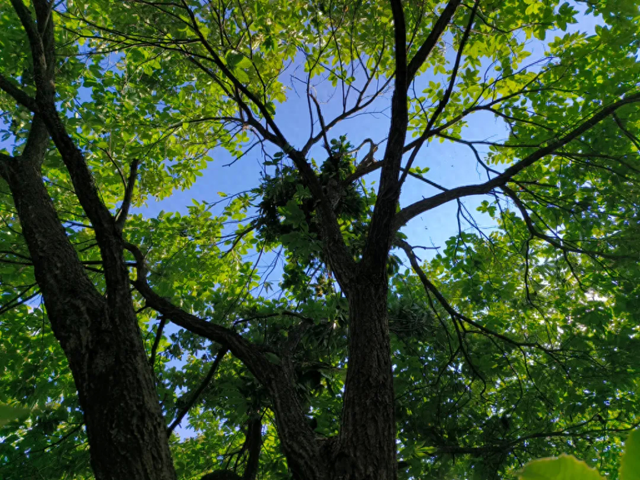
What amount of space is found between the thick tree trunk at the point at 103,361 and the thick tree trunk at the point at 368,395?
0.84 metres

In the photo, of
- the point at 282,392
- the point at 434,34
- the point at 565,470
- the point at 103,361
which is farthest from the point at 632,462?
the point at 434,34

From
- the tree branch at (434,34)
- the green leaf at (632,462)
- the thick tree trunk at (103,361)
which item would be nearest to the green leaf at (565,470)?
the green leaf at (632,462)

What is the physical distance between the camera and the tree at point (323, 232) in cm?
199

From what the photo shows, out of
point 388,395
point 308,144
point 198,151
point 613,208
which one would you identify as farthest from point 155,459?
point 613,208

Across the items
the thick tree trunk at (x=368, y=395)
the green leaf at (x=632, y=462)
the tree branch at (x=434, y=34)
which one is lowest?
the green leaf at (x=632, y=462)

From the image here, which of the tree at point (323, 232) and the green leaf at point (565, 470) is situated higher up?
the tree at point (323, 232)

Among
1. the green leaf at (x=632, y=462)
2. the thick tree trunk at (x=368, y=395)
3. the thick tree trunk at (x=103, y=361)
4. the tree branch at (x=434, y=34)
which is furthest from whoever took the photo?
the tree branch at (x=434, y=34)

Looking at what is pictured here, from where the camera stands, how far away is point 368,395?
82.1 inches

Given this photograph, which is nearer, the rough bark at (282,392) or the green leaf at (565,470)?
the green leaf at (565,470)

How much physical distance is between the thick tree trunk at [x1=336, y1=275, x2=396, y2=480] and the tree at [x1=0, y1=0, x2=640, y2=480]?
0.04 ft

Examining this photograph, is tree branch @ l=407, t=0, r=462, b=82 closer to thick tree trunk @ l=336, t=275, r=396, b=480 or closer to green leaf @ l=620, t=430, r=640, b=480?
thick tree trunk @ l=336, t=275, r=396, b=480

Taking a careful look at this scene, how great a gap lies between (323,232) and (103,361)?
6.17ft

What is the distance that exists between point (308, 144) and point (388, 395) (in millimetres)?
2727

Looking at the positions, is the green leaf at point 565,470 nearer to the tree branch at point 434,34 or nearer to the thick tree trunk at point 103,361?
the thick tree trunk at point 103,361
